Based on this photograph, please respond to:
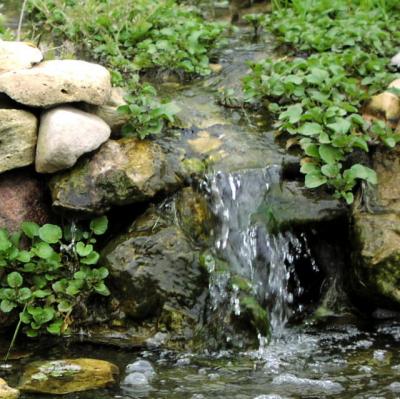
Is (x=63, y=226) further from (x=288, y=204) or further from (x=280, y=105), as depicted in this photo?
(x=280, y=105)

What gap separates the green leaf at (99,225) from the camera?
15.6 ft

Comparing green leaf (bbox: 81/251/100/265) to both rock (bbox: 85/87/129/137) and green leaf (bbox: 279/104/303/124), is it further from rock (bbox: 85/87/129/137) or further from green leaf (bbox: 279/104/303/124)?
green leaf (bbox: 279/104/303/124)

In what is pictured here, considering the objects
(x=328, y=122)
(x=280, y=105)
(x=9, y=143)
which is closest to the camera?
(x=9, y=143)

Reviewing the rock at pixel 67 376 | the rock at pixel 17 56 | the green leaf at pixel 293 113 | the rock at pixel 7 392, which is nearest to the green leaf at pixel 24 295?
the rock at pixel 67 376

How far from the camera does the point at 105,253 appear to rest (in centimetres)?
471

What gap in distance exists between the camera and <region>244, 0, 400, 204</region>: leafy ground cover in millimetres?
4984

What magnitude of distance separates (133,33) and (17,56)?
1.97 m

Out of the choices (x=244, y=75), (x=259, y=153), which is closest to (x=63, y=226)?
(x=259, y=153)

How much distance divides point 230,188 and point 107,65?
216 cm

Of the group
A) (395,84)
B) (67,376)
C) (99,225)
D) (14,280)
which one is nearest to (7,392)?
(67,376)

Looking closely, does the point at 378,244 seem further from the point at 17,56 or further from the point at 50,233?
the point at 17,56

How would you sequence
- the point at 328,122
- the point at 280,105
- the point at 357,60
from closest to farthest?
the point at 328,122 → the point at 280,105 → the point at 357,60

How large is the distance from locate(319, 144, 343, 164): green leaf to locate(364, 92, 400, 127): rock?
0.63 meters

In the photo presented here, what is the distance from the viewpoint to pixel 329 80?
18.3ft
